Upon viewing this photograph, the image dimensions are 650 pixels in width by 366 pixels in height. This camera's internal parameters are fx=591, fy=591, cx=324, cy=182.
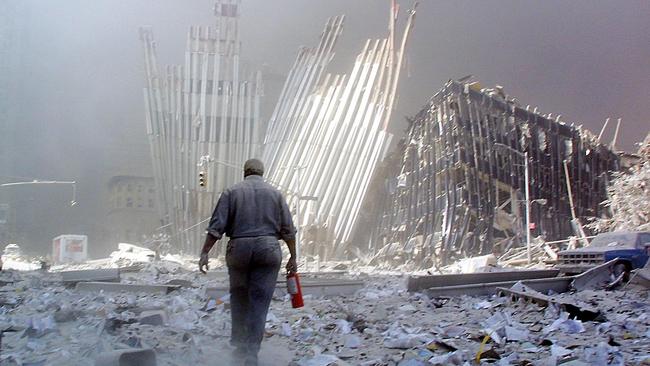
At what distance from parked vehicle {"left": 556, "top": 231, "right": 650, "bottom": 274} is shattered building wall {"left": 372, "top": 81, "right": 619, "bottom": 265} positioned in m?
12.6

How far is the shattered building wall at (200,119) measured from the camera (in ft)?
112

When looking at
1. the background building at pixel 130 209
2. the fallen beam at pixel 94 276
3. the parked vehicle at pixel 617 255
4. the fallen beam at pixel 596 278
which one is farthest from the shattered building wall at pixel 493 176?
the background building at pixel 130 209

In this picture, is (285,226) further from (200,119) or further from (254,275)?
(200,119)

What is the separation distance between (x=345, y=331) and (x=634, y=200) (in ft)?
58.8

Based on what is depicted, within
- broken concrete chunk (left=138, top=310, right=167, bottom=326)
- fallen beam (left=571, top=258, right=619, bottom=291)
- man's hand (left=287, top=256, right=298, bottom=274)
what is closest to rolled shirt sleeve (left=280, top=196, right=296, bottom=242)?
man's hand (left=287, top=256, right=298, bottom=274)

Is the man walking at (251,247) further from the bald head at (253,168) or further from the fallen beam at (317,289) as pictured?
the fallen beam at (317,289)

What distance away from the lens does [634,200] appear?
21.1 metres

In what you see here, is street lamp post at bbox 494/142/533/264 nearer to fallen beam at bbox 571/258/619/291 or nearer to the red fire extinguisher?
fallen beam at bbox 571/258/619/291

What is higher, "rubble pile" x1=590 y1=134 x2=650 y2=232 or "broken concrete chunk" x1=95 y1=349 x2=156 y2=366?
"rubble pile" x1=590 y1=134 x2=650 y2=232

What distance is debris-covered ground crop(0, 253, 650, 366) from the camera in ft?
17.3

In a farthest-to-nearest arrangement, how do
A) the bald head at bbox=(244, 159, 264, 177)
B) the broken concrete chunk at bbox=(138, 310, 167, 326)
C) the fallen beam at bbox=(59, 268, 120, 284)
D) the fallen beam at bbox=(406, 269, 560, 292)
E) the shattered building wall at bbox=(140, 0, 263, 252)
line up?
the shattered building wall at bbox=(140, 0, 263, 252)
the fallen beam at bbox=(59, 268, 120, 284)
the fallen beam at bbox=(406, 269, 560, 292)
the broken concrete chunk at bbox=(138, 310, 167, 326)
the bald head at bbox=(244, 159, 264, 177)

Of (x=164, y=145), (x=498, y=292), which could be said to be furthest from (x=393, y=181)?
(x=498, y=292)

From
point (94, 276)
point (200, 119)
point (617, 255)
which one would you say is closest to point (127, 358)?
point (94, 276)

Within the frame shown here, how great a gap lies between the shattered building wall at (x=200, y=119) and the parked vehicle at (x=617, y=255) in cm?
2429
